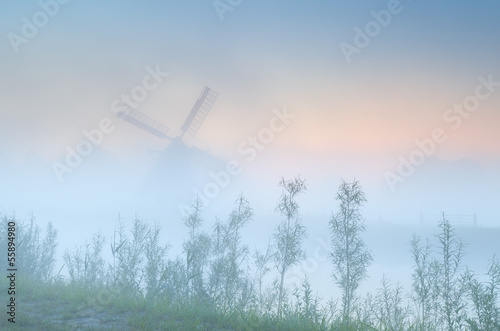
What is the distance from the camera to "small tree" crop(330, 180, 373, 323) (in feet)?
66.9

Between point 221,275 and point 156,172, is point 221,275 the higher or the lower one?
the lower one

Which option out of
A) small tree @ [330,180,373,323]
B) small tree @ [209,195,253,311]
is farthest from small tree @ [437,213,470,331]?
small tree @ [209,195,253,311]

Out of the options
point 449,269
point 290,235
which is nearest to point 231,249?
point 290,235

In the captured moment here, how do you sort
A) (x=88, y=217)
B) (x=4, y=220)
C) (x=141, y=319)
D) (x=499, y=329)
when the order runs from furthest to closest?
(x=88, y=217), (x=4, y=220), (x=499, y=329), (x=141, y=319)

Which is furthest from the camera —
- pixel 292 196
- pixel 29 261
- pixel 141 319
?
pixel 29 261

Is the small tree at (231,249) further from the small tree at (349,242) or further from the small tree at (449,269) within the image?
the small tree at (449,269)

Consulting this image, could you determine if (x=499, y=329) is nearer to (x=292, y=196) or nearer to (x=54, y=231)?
(x=292, y=196)

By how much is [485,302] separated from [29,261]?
31.0 m

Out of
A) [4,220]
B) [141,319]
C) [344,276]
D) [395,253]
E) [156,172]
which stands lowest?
[395,253]

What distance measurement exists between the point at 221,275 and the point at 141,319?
13.0m

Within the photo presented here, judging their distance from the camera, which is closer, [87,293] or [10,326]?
[10,326]

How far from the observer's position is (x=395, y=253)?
5433 inches

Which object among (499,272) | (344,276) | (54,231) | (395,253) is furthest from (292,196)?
(395,253)

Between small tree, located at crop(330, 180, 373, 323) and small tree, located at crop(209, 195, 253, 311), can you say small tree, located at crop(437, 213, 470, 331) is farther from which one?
small tree, located at crop(209, 195, 253, 311)
